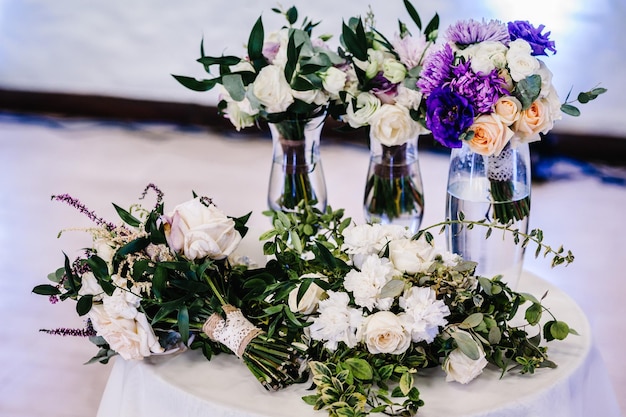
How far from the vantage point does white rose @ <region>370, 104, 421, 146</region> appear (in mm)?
1786

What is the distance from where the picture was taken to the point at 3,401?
246 cm

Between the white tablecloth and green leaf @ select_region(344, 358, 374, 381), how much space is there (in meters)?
0.08

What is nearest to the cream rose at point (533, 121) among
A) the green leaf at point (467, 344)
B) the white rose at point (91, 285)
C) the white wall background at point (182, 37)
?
the green leaf at point (467, 344)

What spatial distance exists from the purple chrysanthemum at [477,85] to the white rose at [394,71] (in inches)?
10.6

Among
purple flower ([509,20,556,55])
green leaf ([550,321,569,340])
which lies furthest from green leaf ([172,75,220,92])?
green leaf ([550,321,569,340])

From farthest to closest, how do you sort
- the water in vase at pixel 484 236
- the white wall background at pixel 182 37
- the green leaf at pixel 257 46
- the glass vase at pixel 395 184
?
1. the white wall background at pixel 182 37
2. the glass vase at pixel 395 184
3. the green leaf at pixel 257 46
4. the water in vase at pixel 484 236

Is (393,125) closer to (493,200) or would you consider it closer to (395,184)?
(395,184)

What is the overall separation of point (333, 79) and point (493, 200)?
449 millimetres

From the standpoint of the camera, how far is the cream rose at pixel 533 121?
5.05 feet

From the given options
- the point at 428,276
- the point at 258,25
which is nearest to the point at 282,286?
the point at 428,276

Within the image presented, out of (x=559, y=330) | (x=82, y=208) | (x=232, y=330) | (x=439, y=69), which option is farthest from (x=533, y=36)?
(x=82, y=208)

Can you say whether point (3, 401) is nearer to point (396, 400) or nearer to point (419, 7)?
point (396, 400)

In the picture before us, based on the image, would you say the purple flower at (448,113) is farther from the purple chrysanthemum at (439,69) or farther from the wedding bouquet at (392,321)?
the wedding bouquet at (392,321)

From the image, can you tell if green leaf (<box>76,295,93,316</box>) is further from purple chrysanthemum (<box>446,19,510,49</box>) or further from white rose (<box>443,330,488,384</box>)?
purple chrysanthemum (<box>446,19,510,49</box>)
